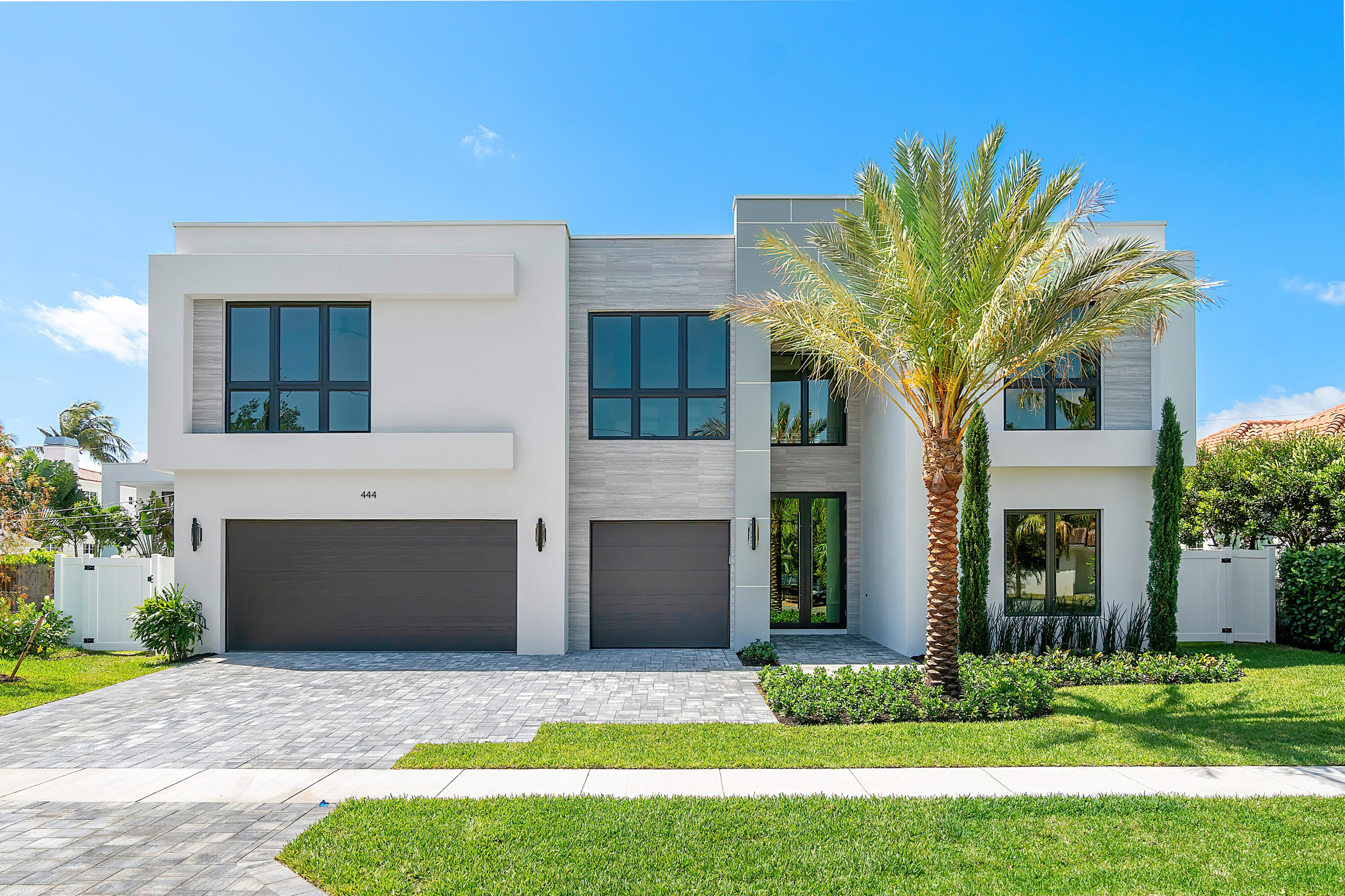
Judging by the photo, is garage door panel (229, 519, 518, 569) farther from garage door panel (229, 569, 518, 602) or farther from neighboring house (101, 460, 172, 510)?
neighboring house (101, 460, 172, 510)

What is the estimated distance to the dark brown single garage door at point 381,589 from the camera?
39.7ft

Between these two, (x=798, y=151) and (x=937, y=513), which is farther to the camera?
(x=798, y=151)

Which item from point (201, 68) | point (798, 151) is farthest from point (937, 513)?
point (201, 68)

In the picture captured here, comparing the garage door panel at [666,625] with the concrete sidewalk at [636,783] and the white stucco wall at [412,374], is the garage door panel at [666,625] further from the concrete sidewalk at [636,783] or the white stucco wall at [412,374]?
the concrete sidewalk at [636,783]

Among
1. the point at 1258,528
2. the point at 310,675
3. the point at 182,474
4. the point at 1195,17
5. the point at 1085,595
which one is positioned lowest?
the point at 310,675

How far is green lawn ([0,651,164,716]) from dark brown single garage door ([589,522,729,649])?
283 inches

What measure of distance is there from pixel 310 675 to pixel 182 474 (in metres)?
4.69

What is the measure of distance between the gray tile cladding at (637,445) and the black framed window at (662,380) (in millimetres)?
170

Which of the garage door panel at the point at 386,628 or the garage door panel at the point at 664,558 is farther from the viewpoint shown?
the garage door panel at the point at 664,558

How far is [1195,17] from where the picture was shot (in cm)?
1176

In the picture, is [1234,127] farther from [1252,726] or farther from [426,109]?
[426,109]

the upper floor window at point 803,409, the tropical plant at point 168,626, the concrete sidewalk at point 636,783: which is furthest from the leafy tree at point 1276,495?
the tropical plant at point 168,626

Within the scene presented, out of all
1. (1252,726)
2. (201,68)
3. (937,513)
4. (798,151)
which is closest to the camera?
(1252,726)

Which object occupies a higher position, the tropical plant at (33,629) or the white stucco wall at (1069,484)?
the white stucco wall at (1069,484)
